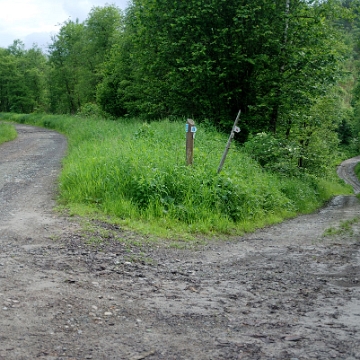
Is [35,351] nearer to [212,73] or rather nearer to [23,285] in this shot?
[23,285]

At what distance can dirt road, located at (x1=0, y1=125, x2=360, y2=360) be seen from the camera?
3.83m

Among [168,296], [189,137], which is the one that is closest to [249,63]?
[189,137]

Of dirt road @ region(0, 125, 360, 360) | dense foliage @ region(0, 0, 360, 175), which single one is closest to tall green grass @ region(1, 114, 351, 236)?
dirt road @ region(0, 125, 360, 360)

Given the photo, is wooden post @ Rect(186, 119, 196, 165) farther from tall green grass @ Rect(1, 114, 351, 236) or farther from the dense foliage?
the dense foliage

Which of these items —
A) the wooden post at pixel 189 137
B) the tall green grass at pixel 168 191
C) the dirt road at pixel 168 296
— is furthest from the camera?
the wooden post at pixel 189 137

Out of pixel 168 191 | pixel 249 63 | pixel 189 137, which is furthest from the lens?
pixel 249 63

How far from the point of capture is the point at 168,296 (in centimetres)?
520

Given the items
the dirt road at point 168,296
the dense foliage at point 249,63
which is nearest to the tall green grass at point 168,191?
the dirt road at point 168,296

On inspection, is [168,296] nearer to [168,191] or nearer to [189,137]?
[168,191]

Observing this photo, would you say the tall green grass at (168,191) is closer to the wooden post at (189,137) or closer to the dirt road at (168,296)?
the wooden post at (189,137)

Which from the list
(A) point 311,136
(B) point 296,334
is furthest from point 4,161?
(A) point 311,136

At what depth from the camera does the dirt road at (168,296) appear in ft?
12.6

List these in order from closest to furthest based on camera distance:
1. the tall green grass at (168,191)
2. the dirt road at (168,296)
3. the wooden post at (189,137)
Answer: the dirt road at (168,296), the tall green grass at (168,191), the wooden post at (189,137)

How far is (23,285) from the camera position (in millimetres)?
5000
